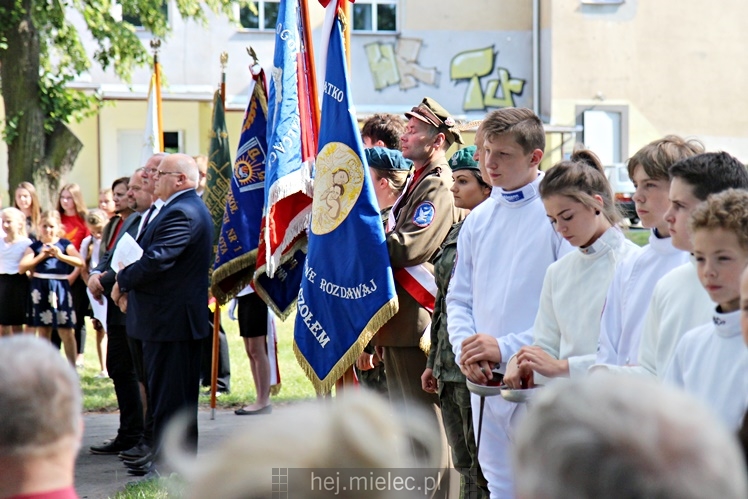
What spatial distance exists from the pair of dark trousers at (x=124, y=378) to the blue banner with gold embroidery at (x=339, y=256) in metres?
2.48

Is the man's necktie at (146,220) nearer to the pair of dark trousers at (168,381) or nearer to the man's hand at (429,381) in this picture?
the pair of dark trousers at (168,381)

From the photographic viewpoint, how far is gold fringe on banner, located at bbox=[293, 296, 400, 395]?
5.46m

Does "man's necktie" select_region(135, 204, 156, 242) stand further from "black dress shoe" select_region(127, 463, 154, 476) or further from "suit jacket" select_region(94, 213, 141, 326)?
"black dress shoe" select_region(127, 463, 154, 476)

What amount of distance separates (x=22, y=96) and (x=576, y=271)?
11.7m

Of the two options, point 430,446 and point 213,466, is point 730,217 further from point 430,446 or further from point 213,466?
point 213,466

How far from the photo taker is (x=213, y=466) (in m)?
1.35

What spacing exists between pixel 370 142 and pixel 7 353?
4765 millimetres

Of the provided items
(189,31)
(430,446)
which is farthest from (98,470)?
(189,31)

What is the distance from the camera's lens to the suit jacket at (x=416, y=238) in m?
5.50

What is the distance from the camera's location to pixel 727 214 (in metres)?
2.91

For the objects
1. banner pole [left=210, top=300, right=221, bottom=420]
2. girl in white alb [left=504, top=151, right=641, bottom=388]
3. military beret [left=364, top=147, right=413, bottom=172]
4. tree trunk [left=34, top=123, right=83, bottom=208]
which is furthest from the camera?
tree trunk [left=34, top=123, right=83, bottom=208]

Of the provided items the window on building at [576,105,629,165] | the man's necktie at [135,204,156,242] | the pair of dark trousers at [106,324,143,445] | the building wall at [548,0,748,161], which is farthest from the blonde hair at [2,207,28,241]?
the window on building at [576,105,629,165]

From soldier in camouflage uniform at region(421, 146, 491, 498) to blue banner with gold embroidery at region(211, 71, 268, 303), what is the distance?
2.94 m

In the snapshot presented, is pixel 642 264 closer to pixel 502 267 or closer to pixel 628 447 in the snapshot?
pixel 502 267
